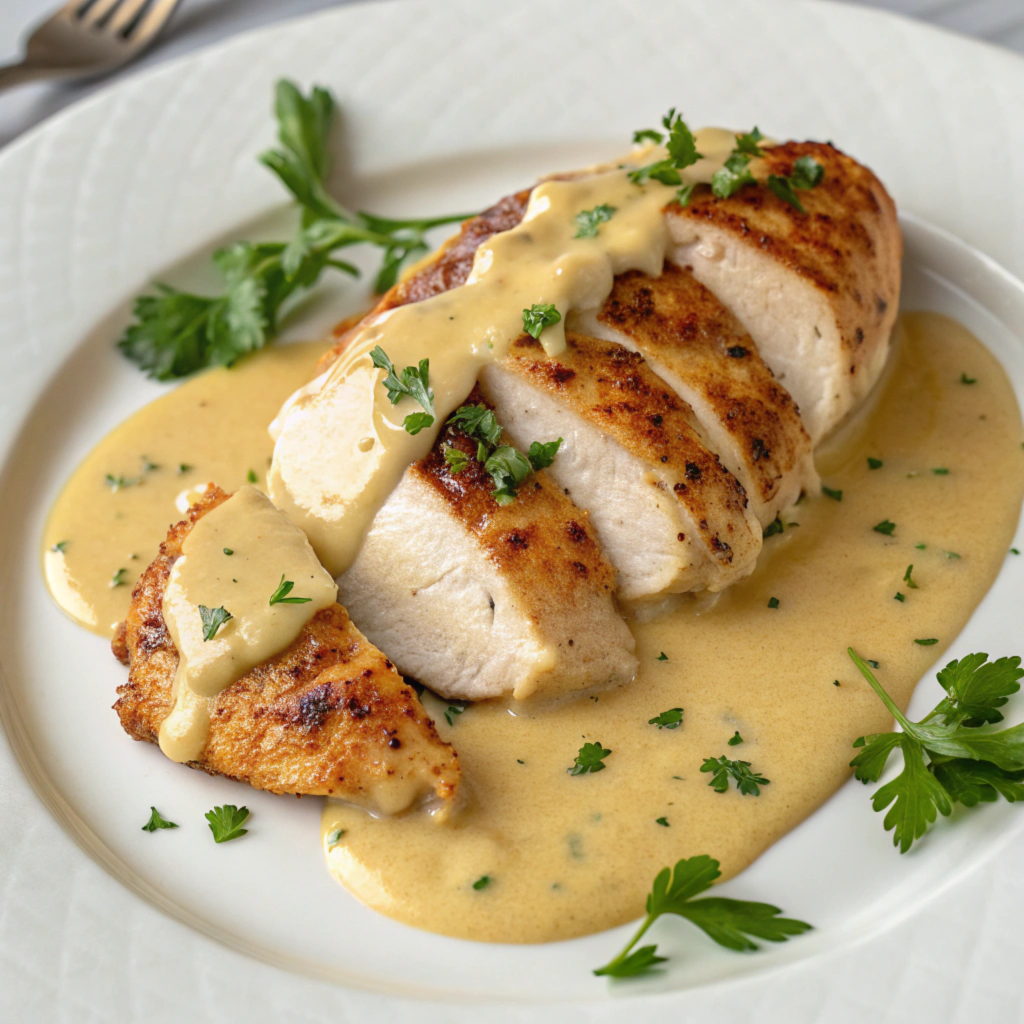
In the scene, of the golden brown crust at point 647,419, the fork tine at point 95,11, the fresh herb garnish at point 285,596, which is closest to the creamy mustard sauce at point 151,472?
the fresh herb garnish at point 285,596

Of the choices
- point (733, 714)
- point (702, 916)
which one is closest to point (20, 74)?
point (733, 714)

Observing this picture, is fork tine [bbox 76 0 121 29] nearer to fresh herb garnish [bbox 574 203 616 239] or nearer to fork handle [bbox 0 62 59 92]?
fork handle [bbox 0 62 59 92]

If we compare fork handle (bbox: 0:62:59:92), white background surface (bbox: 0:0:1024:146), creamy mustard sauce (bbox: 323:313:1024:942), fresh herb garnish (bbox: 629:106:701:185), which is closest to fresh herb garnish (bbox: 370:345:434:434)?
creamy mustard sauce (bbox: 323:313:1024:942)

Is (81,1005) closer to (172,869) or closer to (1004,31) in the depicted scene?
(172,869)

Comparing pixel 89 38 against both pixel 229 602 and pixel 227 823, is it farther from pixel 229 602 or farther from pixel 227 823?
pixel 227 823

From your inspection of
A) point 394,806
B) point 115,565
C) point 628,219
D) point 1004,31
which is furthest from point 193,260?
point 1004,31

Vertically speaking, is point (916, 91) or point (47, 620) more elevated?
point (47, 620)

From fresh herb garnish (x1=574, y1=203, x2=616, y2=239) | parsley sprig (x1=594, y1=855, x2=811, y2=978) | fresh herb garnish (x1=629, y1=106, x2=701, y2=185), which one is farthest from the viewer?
fresh herb garnish (x1=629, y1=106, x2=701, y2=185)
